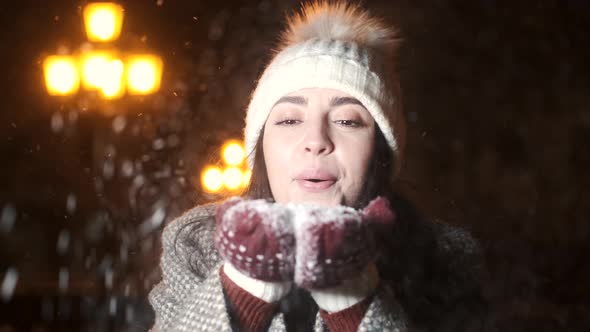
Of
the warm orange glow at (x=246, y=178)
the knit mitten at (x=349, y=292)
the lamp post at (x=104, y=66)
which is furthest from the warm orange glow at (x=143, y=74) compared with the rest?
the knit mitten at (x=349, y=292)

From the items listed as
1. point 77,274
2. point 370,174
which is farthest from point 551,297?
point 77,274

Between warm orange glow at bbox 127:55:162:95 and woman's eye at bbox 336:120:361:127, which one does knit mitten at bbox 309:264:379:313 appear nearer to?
woman's eye at bbox 336:120:361:127

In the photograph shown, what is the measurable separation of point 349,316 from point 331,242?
0.34ft

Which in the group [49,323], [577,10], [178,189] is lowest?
[49,323]

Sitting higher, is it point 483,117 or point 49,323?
point 483,117

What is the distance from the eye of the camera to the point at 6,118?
0.47 m

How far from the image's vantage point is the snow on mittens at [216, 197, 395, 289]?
334 millimetres

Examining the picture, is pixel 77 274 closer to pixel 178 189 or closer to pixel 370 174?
pixel 178 189

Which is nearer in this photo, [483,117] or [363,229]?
[363,229]

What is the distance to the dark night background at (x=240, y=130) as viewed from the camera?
1.53ft

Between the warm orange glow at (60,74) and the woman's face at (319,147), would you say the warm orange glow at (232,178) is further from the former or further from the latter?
the warm orange glow at (60,74)

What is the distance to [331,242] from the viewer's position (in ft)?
1.10

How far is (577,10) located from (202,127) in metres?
0.35

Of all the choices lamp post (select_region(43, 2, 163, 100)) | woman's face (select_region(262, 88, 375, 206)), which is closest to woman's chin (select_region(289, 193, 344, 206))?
woman's face (select_region(262, 88, 375, 206))
